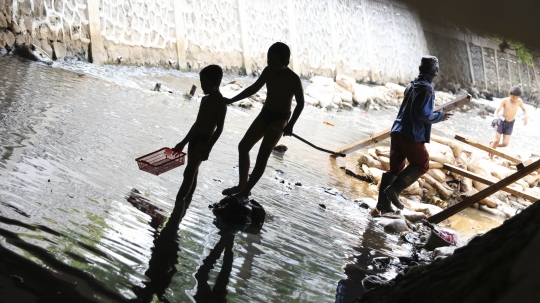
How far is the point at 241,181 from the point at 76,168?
1.52 meters

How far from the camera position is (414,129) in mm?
6363

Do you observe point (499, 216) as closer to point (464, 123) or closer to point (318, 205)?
point (318, 205)

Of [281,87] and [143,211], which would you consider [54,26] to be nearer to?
[281,87]

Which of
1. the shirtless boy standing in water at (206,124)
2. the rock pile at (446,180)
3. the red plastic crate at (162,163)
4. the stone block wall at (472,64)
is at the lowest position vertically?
the stone block wall at (472,64)

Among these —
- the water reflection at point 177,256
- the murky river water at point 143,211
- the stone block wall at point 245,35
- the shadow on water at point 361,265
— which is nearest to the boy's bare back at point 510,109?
the murky river water at point 143,211

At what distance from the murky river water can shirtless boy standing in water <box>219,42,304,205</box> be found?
0.46 meters

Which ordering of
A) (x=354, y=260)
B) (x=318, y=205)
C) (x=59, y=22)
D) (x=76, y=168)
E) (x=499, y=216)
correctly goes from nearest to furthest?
(x=354, y=260) → (x=76, y=168) → (x=318, y=205) → (x=499, y=216) → (x=59, y=22)

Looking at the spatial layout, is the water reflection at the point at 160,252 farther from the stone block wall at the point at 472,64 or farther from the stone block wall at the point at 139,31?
the stone block wall at the point at 472,64

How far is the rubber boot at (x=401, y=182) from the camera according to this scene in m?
6.45

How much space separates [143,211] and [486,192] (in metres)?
4.07

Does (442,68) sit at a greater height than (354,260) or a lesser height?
lesser

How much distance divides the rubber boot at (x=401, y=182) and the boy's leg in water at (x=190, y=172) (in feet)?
8.45

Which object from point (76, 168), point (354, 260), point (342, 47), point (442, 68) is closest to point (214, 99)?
point (76, 168)

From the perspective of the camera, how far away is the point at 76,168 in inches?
201
